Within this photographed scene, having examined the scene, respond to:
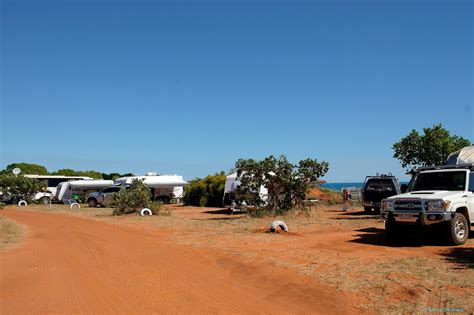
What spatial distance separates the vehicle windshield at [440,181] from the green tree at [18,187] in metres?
32.2

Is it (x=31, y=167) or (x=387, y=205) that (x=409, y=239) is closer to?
(x=387, y=205)

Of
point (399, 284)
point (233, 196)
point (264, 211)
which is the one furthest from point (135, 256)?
point (233, 196)

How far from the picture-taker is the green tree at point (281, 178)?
71.2ft

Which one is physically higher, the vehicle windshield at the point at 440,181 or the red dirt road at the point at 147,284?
the vehicle windshield at the point at 440,181

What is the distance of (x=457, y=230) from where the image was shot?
1202 centimetres

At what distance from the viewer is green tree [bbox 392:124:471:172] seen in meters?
28.2

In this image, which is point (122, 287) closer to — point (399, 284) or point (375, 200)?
point (399, 284)

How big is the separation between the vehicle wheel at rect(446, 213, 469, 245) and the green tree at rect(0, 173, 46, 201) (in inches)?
1328

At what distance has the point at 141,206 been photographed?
2478cm

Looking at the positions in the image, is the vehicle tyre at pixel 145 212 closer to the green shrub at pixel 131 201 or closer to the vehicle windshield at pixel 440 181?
the green shrub at pixel 131 201

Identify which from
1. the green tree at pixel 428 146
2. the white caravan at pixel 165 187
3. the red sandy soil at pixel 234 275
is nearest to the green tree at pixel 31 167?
the white caravan at pixel 165 187

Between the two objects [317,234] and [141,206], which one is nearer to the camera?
[317,234]

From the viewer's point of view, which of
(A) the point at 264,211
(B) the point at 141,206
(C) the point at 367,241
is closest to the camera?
(C) the point at 367,241

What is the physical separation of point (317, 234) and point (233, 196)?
40.9ft
